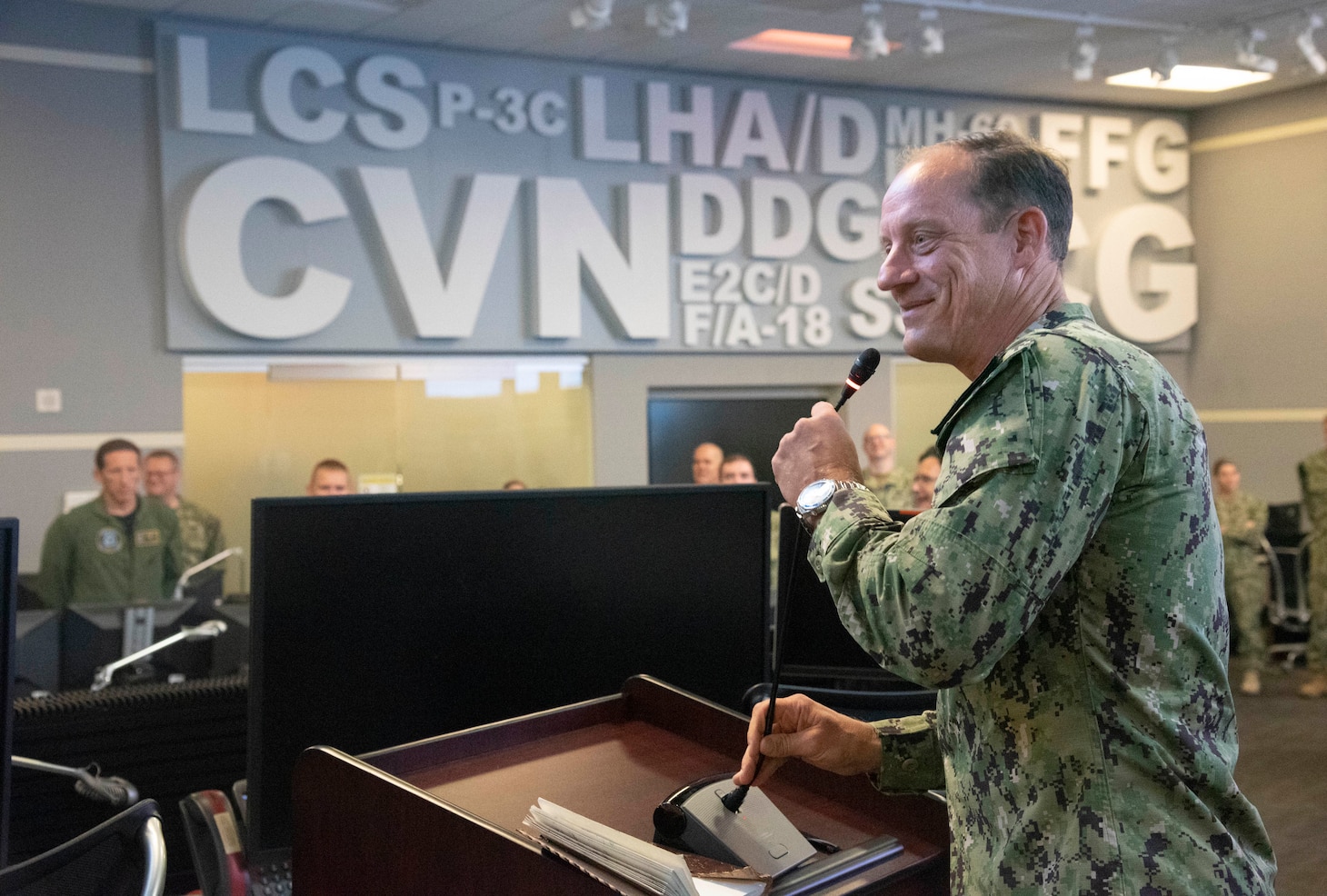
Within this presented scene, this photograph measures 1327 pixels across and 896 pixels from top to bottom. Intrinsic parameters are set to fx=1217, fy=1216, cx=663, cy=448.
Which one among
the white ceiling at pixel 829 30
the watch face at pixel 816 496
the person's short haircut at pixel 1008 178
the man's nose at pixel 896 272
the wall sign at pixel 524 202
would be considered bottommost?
the watch face at pixel 816 496

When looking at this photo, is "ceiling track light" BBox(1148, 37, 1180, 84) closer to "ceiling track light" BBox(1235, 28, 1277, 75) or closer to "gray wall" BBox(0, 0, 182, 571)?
"ceiling track light" BBox(1235, 28, 1277, 75)

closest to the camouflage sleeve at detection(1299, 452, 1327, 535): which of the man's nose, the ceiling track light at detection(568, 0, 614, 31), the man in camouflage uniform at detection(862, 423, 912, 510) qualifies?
the man in camouflage uniform at detection(862, 423, 912, 510)

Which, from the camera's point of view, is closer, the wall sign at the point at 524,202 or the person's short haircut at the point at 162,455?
the person's short haircut at the point at 162,455

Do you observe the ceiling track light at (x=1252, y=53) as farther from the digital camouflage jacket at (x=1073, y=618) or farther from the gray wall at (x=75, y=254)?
the digital camouflage jacket at (x=1073, y=618)

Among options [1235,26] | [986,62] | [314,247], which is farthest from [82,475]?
[1235,26]

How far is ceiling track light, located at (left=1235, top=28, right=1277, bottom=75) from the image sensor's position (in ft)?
22.9

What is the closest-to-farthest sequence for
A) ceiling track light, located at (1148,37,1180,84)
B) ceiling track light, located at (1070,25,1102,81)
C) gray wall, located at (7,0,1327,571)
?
gray wall, located at (7,0,1327,571)
ceiling track light, located at (1070,25,1102,81)
ceiling track light, located at (1148,37,1180,84)

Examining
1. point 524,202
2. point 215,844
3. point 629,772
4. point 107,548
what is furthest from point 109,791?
point 524,202

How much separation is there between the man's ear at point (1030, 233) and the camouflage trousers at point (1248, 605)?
7.15m

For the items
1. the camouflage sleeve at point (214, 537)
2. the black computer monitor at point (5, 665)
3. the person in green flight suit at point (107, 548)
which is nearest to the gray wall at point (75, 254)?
the person in green flight suit at point (107, 548)

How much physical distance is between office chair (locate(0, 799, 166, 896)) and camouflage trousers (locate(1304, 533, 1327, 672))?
7196 millimetres

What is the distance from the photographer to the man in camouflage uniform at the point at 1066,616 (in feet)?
3.58

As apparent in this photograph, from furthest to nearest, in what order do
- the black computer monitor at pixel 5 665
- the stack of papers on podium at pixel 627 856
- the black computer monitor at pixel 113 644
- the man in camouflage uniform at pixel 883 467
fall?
the man in camouflage uniform at pixel 883 467 → the black computer monitor at pixel 113 644 → the black computer monitor at pixel 5 665 → the stack of papers on podium at pixel 627 856

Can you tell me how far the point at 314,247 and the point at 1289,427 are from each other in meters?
6.71
